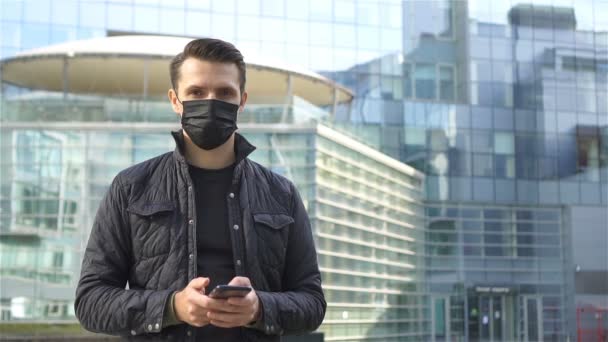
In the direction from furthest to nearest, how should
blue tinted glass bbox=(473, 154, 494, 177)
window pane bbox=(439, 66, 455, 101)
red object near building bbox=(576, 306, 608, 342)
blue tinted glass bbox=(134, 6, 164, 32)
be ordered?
blue tinted glass bbox=(134, 6, 164, 32), window pane bbox=(439, 66, 455, 101), blue tinted glass bbox=(473, 154, 494, 177), red object near building bbox=(576, 306, 608, 342)

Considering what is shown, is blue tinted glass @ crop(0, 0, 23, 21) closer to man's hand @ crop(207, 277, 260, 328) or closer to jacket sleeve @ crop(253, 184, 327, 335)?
jacket sleeve @ crop(253, 184, 327, 335)

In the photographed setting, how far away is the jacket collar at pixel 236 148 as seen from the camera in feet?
9.21

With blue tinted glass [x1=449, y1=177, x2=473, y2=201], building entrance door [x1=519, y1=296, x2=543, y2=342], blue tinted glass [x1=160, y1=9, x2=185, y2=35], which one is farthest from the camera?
blue tinted glass [x1=160, y1=9, x2=185, y2=35]

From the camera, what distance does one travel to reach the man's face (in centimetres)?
274

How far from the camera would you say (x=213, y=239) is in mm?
2727

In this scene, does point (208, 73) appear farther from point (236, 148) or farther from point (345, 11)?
point (345, 11)

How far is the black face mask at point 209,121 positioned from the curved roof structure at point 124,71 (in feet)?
90.5

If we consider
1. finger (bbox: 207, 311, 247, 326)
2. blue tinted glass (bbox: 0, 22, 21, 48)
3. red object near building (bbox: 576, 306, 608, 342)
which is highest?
blue tinted glass (bbox: 0, 22, 21, 48)

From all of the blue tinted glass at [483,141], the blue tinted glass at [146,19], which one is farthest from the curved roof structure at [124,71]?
the blue tinted glass at [146,19]

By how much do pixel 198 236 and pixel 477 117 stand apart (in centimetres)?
4638

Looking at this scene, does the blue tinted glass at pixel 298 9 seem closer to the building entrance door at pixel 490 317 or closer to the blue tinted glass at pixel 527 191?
the blue tinted glass at pixel 527 191

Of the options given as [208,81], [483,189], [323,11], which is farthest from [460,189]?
[208,81]

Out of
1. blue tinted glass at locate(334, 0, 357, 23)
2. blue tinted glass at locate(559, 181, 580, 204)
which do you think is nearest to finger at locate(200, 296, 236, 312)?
blue tinted glass at locate(559, 181, 580, 204)

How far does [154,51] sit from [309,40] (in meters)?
22.8
